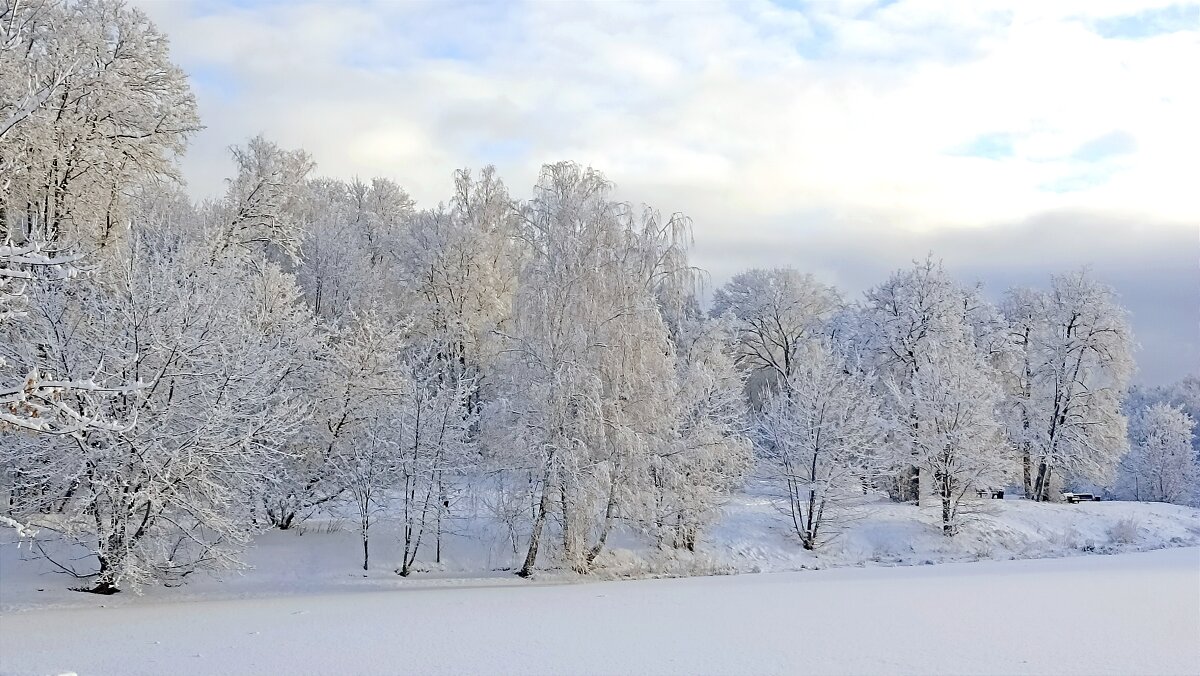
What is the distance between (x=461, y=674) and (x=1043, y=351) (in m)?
35.7

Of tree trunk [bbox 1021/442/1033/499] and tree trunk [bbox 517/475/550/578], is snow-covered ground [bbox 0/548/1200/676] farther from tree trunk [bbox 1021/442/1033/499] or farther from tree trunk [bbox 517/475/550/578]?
tree trunk [bbox 1021/442/1033/499]

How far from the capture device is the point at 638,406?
804 inches

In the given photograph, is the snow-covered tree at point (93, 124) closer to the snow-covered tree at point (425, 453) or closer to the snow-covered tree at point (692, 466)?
the snow-covered tree at point (425, 453)

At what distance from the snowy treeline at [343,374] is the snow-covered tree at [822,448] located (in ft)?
0.32

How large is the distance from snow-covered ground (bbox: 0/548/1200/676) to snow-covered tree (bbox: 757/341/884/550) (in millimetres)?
8888

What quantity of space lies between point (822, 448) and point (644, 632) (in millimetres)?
17252

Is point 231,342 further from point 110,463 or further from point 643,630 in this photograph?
point 643,630

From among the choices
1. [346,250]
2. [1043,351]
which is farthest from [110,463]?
[1043,351]

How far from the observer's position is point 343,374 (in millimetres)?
21844

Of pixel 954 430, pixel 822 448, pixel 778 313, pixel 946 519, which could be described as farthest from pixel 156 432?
pixel 778 313

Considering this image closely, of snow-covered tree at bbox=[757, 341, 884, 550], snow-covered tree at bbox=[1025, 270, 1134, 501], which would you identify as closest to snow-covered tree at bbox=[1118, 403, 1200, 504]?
snow-covered tree at bbox=[1025, 270, 1134, 501]

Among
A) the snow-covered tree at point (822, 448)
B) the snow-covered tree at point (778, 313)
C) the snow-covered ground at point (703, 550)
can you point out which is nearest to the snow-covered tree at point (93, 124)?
the snow-covered ground at point (703, 550)

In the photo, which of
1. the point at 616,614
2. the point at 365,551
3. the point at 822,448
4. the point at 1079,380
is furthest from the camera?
the point at 1079,380

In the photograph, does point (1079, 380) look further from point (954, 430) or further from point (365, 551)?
point (365, 551)
